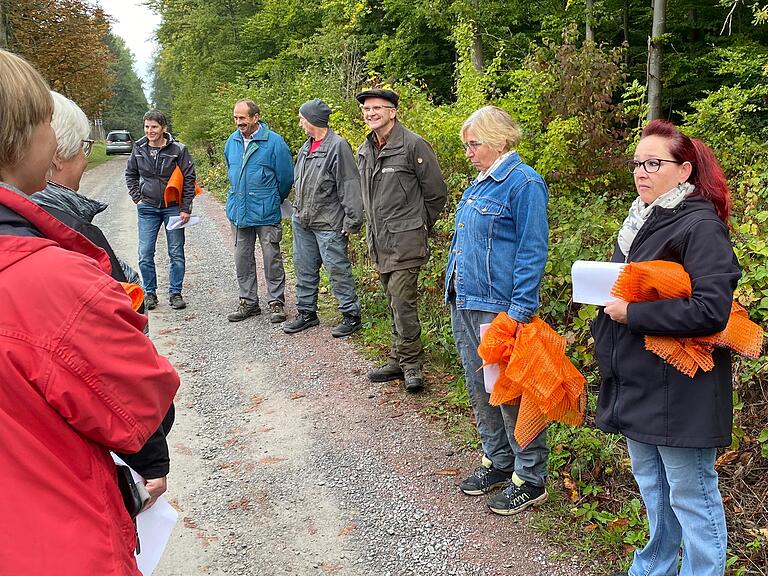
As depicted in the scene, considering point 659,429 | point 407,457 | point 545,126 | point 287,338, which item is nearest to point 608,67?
point 545,126

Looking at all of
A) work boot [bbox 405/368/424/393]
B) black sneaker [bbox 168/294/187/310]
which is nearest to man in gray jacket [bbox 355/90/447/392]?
work boot [bbox 405/368/424/393]

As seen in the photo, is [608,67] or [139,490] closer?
[139,490]

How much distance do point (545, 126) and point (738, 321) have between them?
5834mm

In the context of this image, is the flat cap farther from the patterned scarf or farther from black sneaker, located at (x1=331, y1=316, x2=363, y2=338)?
the patterned scarf

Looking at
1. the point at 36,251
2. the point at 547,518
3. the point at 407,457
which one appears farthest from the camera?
the point at 407,457

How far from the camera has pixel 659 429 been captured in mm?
2467

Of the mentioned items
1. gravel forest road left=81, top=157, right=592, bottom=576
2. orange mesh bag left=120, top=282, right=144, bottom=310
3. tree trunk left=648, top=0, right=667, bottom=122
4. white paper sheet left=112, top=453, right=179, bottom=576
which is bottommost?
gravel forest road left=81, top=157, right=592, bottom=576

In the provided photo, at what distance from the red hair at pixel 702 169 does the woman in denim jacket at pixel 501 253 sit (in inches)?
35.5

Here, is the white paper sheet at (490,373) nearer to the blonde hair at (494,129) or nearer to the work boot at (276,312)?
the blonde hair at (494,129)

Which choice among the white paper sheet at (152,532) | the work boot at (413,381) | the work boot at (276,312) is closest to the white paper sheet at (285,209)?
the work boot at (276,312)

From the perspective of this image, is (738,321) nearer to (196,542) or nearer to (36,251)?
(36,251)

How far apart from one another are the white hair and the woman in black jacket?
2.31 meters

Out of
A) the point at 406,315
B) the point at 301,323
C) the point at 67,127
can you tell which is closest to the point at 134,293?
the point at 67,127

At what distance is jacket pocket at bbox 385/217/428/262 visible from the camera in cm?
507
